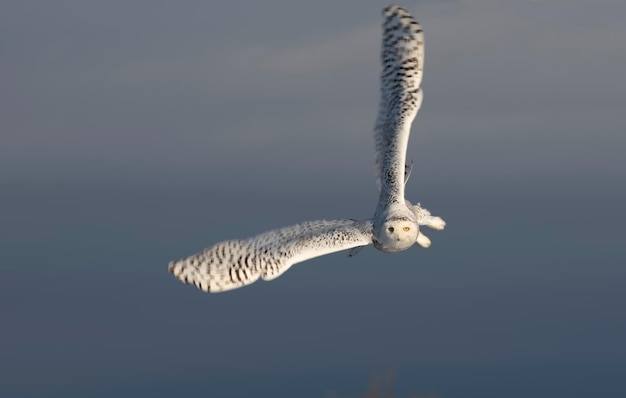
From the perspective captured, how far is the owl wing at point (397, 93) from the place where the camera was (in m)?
43.4

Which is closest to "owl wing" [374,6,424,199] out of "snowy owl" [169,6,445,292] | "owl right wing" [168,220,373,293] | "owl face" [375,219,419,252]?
"snowy owl" [169,6,445,292]

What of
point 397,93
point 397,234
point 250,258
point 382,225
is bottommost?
point 250,258

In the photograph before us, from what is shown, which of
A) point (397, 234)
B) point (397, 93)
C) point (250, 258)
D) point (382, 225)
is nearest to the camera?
point (250, 258)

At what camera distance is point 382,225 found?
41375 mm

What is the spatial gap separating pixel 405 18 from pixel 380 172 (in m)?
5.83

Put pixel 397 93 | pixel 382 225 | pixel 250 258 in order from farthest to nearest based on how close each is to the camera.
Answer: pixel 397 93 → pixel 382 225 → pixel 250 258

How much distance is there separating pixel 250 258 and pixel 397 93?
31.3 ft

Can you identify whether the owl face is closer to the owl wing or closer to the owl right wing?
the owl right wing

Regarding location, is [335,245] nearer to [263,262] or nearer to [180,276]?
[263,262]

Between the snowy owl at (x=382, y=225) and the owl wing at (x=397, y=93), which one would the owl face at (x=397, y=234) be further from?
the owl wing at (x=397, y=93)

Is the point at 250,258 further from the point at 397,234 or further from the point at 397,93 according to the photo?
the point at 397,93

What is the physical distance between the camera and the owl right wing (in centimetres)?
3953

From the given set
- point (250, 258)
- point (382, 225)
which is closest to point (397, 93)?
point (382, 225)

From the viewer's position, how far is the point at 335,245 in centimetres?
4097
